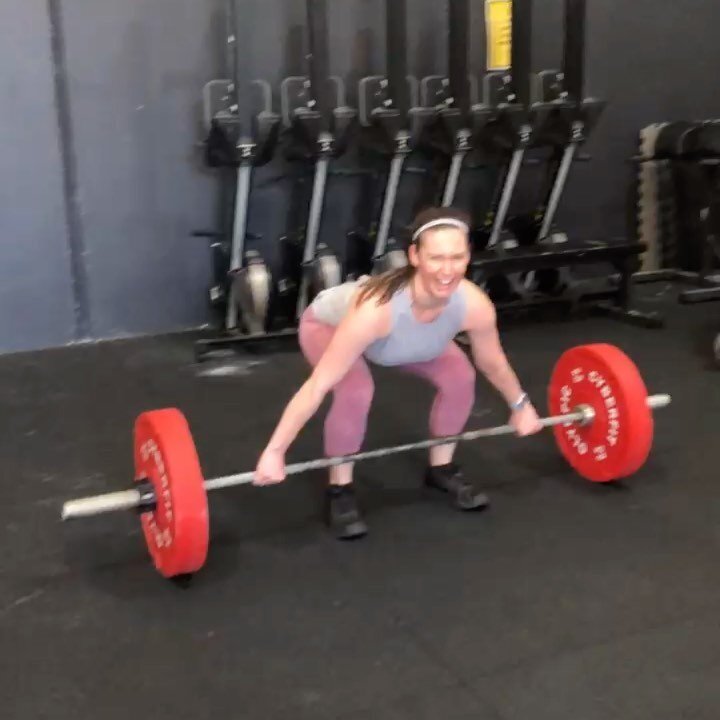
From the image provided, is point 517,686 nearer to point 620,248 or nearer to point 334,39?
point 620,248

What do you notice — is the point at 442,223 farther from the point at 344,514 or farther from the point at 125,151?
the point at 125,151

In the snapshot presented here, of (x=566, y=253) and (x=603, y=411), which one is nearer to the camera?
(x=603, y=411)

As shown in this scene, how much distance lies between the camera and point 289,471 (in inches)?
80.1

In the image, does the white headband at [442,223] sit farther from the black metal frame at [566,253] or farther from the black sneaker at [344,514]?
the black metal frame at [566,253]

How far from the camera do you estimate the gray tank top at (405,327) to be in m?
2.03

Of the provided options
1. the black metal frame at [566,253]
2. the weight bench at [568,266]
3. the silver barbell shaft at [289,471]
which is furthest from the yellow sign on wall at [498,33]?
the silver barbell shaft at [289,471]

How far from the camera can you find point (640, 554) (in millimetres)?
2090

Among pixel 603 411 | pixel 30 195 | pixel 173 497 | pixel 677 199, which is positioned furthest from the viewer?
pixel 677 199

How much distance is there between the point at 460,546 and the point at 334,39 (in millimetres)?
2684

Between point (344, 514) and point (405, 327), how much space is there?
492 millimetres

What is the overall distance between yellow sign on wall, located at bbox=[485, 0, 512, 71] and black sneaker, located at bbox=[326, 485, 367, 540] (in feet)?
8.27

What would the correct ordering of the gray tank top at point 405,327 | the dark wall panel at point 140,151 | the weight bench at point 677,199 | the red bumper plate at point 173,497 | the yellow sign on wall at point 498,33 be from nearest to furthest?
the red bumper plate at point 173,497 < the gray tank top at point 405,327 < the dark wall panel at point 140,151 < the yellow sign on wall at point 498,33 < the weight bench at point 677,199

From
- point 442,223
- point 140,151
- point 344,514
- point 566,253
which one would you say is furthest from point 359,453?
point 140,151

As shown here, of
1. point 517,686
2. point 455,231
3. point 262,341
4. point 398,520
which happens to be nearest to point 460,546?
point 398,520
